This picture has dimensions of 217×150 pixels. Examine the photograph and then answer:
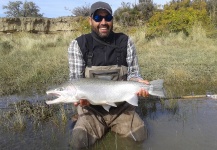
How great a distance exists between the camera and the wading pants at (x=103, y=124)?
409 cm

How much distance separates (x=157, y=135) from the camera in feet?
14.5

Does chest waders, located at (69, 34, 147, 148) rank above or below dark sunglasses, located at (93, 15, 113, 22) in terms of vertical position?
below

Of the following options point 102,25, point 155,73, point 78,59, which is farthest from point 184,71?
point 78,59

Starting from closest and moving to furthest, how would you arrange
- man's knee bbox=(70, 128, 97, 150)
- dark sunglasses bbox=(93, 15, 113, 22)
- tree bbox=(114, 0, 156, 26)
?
man's knee bbox=(70, 128, 97, 150) → dark sunglasses bbox=(93, 15, 113, 22) → tree bbox=(114, 0, 156, 26)

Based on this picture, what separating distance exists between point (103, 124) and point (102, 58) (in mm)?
1105

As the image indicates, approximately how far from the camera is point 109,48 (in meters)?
4.52

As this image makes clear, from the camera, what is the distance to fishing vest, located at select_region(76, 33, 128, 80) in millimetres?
4414

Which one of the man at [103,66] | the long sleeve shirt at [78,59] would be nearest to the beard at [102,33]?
the man at [103,66]

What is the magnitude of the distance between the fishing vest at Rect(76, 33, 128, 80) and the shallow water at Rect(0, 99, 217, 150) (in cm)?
104

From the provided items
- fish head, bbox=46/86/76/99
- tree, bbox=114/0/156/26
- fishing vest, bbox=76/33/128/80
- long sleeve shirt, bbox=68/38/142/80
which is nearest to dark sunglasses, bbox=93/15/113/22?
fishing vest, bbox=76/33/128/80

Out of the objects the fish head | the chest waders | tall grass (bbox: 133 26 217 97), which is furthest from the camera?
tall grass (bbox: 133 26 217 97)

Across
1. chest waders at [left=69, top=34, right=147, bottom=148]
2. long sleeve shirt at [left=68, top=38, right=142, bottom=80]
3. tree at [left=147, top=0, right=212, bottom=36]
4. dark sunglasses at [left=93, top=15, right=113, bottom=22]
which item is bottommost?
chest waders at [left=69, top=34, right=147, bottom=148]

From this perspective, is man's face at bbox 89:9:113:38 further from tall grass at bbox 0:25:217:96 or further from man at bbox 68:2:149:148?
tall grass at bbox 0:25:217:96

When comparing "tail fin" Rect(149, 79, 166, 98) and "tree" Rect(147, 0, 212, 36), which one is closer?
"tail fin" Rect(149, 79, 166, 98)
